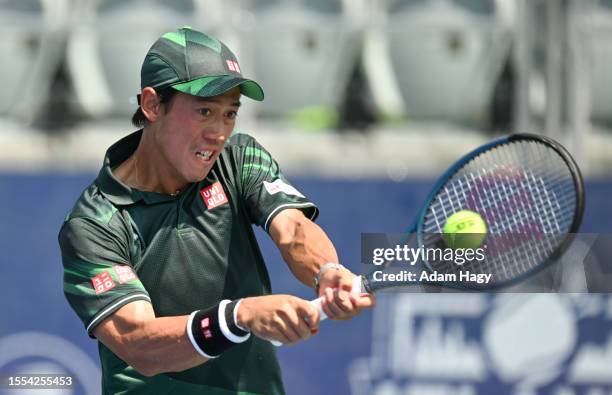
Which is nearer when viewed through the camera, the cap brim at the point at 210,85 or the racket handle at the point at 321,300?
the racket handle at the point at 321,300

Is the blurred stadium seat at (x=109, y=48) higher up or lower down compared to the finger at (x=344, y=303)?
higher up

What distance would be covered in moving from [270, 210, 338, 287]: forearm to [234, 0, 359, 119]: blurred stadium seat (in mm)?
3688

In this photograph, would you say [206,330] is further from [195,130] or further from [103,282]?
[195,130]

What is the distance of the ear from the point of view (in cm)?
280

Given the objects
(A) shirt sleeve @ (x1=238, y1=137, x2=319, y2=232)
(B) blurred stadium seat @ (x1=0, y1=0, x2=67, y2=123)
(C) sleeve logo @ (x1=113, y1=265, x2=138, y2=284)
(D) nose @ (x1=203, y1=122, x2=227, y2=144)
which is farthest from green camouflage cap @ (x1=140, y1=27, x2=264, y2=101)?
(B) blurred stadium seat @ (x1=0, y1=0, x2=67, y2=123)

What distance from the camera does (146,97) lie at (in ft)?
9.23

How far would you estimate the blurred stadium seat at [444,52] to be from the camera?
21.8 feet

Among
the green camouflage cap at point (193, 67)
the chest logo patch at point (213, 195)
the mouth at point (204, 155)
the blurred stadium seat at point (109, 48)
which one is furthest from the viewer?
the blurred stadium seat at point (109, 48)

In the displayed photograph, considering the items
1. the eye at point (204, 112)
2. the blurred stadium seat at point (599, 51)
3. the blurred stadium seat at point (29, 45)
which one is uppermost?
the blurred stadium seat at point (29, 45)

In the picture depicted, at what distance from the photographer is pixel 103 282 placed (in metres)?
2.70

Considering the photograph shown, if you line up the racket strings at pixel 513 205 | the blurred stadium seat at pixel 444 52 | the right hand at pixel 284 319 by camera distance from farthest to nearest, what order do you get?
the blurred stadium seat at pixel 444 52
the racket strings at pixel 513 205
the right hand at pixel 284 319

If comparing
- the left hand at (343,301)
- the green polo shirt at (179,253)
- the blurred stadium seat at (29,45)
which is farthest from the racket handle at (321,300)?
the blurred stadium seat at (29,45)

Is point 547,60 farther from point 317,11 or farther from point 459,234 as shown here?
point 459,234

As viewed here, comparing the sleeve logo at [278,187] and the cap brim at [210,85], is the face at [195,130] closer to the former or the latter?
the cap brim at [210,85]
